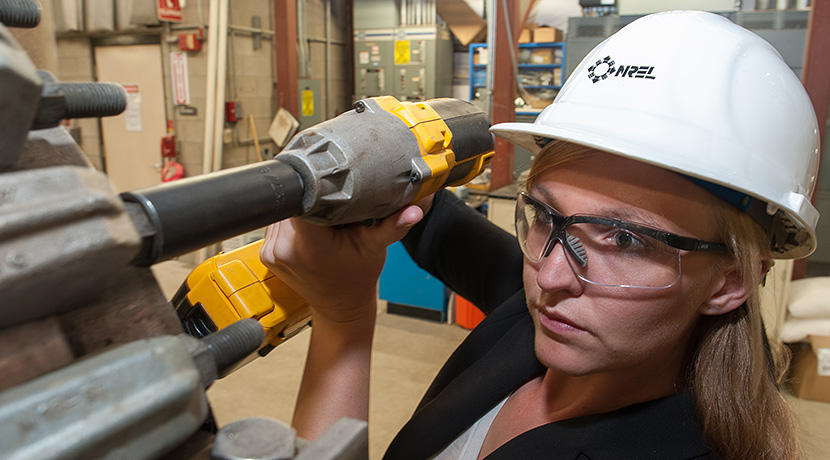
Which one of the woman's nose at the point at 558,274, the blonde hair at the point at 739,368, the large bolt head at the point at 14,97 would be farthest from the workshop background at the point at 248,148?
the woman's nose at the point at 558,274

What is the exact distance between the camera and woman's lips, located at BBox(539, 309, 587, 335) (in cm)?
85

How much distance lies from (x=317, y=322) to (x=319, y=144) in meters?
0.41

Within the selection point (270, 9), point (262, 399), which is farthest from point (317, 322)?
point (270, 9)

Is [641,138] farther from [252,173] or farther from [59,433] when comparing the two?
[59,433]

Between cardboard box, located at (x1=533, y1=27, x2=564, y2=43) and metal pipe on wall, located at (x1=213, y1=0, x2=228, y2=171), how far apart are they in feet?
12.2

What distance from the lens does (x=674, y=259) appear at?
2.64 ft

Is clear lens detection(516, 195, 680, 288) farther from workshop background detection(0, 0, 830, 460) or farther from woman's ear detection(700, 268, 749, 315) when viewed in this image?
workshop background detection(0, 0, 830, 460)

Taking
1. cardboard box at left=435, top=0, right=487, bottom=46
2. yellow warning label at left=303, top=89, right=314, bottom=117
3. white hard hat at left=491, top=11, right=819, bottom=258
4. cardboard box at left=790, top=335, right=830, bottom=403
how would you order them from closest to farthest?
white hard hat at left=491, top=11, right=819, bottom=258 < cardboard box at left=790, top=335, right=830, bottom=403 < yellow warning label at left=303, top=89, right=314, bottom=117 < cardboard box at left=435, top=0, right=487, bottom=46

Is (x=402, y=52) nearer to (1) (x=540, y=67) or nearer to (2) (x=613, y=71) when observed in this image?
(1) (x=540, y=67)

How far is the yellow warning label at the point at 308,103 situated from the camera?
5.54 meters

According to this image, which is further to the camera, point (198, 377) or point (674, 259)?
point (674, 259)

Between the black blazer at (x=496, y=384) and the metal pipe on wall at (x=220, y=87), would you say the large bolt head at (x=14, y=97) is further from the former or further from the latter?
the metal pipe on wall at (x=220, y=87)

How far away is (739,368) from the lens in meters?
0.91

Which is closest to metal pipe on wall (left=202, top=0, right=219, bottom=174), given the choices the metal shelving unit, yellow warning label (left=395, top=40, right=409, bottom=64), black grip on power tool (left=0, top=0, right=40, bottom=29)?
yellow warning label (left=395, top=40, right=409, bottom=64)
